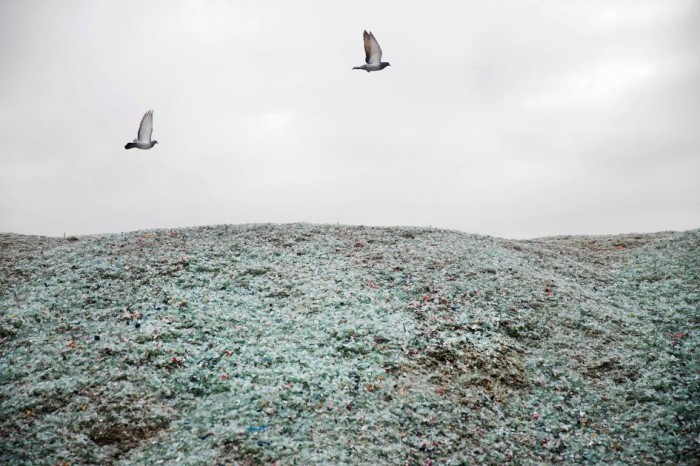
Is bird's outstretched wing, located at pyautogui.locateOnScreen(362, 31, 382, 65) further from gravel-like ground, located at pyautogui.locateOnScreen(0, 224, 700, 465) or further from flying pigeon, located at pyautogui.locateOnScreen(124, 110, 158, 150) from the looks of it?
flying pigeon, located at pyautogui.locateOnScreen(124, 110, 158, 150)

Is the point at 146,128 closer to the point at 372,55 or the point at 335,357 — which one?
the point at 372,55

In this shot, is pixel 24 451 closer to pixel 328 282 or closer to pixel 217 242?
pixel 328 282

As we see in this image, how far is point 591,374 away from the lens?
8.92 m

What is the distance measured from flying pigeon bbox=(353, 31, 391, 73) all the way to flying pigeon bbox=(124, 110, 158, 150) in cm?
558

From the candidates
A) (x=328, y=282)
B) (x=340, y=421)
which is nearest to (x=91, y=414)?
(x=340, y=421)

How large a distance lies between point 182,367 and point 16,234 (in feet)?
39.2

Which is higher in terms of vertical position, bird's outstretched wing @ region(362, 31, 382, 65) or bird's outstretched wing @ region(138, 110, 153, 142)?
bird's outstretched wing @ region(362, 31, 382, 65)

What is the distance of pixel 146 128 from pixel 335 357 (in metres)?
8.07

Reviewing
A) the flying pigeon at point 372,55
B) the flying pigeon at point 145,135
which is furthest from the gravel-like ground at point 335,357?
the flying pigeon at point 372,55

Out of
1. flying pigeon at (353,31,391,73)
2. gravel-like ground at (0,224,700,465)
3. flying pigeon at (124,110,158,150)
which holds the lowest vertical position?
gravel-like ground at (0,224,700,465)

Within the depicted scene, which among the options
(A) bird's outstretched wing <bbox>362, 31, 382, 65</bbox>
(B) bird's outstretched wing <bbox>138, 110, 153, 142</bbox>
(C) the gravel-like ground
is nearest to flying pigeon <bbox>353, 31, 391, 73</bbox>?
(A) bird's outstretched wing <bbox>362, 31, 382, 65</bbox>

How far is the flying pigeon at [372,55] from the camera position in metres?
12.5

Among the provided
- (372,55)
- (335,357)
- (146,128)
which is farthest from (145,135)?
(335,357)

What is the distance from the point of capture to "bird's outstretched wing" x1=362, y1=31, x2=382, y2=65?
12.5m
